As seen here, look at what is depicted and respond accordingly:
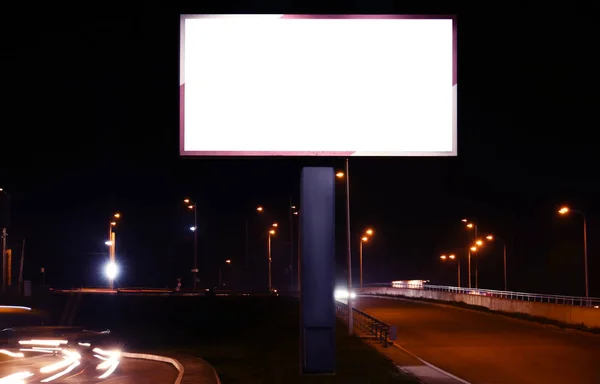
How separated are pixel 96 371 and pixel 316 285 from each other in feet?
54.7

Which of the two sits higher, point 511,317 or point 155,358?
point 511,317

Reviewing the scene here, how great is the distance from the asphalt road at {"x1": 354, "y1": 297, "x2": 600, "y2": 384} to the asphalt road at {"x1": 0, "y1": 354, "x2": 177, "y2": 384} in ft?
32.1

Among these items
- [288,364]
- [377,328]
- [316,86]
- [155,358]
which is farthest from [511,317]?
[316,86]

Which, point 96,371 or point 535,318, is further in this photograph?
point 535,318

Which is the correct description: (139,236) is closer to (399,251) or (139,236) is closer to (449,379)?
(399,251)

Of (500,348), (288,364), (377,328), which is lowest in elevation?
(500,348)

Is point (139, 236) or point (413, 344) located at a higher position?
point (139, 236)

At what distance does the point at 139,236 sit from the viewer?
138250 millimetres

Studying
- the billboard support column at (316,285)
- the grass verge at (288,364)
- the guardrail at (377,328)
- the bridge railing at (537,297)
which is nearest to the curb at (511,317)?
the bridge railing at (537,297)

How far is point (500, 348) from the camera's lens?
103 feet

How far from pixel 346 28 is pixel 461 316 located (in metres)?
37.9

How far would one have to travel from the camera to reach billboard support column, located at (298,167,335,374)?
1672 centimetres

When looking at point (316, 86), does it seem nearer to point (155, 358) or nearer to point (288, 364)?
point (288, 364)

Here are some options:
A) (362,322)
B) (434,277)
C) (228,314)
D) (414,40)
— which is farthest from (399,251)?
(414,40)
